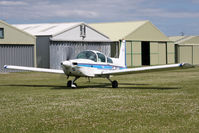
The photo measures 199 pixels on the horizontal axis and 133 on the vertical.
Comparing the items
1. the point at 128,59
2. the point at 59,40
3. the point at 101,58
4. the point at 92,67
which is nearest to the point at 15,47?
the point at 59,40

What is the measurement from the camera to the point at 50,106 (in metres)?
13.0

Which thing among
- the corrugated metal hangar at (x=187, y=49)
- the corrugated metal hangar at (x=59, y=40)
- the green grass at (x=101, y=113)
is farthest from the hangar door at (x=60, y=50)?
the green grass at (x=101, y=113)

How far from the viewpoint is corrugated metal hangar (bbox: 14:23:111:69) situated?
138ft

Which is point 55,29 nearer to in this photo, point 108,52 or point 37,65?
point 37,65

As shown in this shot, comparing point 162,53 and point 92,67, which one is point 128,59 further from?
point 92,67

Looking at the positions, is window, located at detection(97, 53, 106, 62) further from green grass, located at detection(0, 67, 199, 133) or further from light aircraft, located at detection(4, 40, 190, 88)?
green grass, located at detection(0, 67, 199, 133)

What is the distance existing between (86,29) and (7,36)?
11.0 meters

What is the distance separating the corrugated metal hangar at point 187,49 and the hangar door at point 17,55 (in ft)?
104

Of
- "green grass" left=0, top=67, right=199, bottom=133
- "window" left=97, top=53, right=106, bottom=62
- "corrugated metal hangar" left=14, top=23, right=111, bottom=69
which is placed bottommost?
"green grass" left=0, top=67, right=199, bottom=133

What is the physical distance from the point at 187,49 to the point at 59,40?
31.1 metres

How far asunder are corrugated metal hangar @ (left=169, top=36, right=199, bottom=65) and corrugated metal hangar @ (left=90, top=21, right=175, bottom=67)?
2319 mm

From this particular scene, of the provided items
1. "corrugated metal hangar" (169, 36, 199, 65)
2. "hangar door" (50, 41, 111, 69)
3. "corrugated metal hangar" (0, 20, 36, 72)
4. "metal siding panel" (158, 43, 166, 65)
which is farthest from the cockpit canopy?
"corrugated metal hangar" (169, 36, 199, 65)

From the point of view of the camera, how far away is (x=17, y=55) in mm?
38781

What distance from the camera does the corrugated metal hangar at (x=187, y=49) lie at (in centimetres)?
6531
